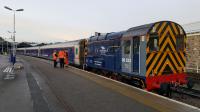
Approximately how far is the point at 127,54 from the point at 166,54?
2.13 meters

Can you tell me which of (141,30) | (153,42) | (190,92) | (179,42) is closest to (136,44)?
(141,30)

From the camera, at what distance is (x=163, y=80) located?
1191 centimetres

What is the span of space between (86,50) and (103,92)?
41.1ft

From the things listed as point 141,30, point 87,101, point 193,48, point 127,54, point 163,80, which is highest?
point 141,30

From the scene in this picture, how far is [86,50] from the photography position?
922 inches

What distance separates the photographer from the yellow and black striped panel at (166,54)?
468 inches

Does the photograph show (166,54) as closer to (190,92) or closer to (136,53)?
(136,53)

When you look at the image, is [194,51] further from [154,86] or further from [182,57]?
[154,86]

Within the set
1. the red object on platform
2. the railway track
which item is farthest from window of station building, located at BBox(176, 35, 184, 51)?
the railway track

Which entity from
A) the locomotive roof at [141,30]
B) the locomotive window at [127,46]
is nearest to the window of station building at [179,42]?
the locomotive roof at [141,30]

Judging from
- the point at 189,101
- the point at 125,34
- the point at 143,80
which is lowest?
the point at 189,101

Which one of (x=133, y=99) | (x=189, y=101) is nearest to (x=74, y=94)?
(x=133, y=99)

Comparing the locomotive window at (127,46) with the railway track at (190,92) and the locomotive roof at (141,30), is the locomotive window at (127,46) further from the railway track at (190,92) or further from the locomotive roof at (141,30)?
the railway track at (190,92)

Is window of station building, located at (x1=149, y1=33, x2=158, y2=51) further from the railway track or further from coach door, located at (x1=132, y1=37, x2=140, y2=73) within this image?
the railway track
